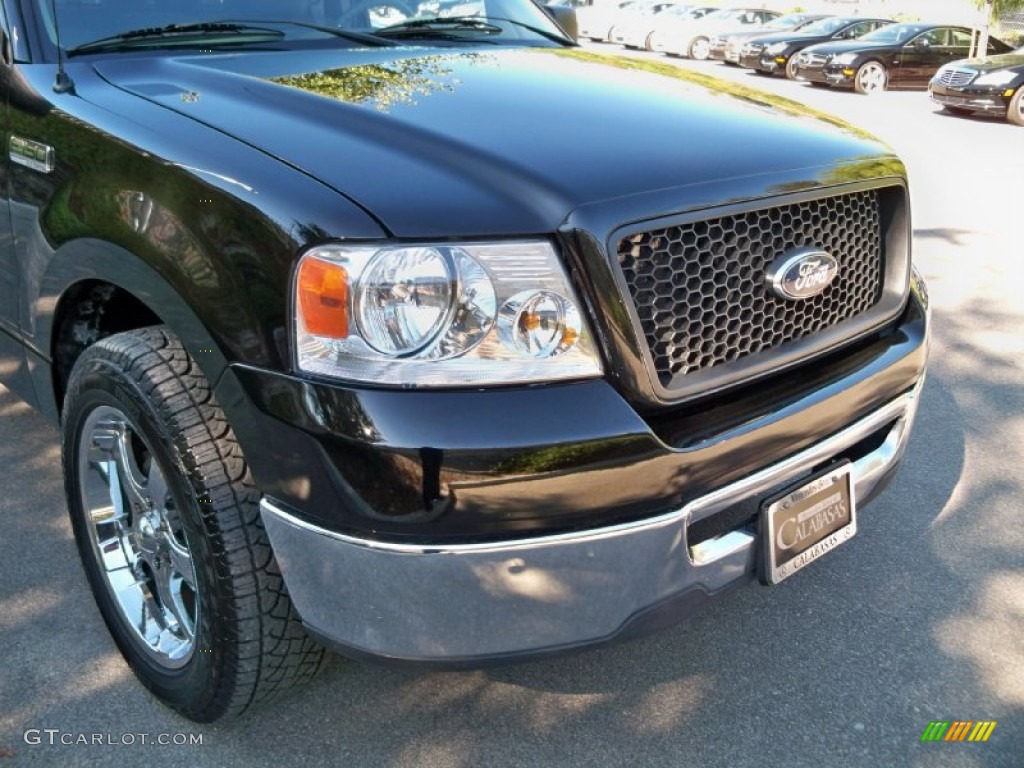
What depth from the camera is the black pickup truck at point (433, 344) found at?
68.4 inches

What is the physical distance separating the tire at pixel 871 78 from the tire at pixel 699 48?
903cm

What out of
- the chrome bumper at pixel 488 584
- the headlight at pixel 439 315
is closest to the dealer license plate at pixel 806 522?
the chrome bumper at pixel 488 584

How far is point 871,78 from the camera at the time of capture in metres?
17.3

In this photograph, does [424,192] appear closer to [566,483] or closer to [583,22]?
[566,483]

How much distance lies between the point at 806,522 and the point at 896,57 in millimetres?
17329

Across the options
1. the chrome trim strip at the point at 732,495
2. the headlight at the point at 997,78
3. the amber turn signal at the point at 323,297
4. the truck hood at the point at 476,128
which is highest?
the truck hood at the point at 476,128

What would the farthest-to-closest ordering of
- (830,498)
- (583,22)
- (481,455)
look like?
(583,22) → (830,498) → (481,455)

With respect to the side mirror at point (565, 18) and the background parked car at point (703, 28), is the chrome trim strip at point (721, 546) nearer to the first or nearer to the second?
the side mirror at point (565, 18)

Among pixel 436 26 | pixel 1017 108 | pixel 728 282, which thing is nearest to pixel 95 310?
pixel 436 26

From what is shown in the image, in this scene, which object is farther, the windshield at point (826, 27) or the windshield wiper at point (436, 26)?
the windshield at point (826, 27)

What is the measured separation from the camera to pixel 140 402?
2027 millimetres

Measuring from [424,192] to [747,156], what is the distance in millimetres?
762

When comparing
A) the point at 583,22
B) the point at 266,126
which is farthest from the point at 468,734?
the point at 583,22

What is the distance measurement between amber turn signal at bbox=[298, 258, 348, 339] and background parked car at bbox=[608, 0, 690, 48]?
28.1 metres
